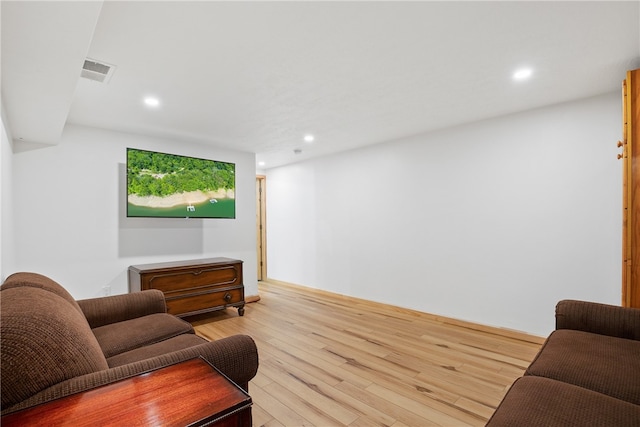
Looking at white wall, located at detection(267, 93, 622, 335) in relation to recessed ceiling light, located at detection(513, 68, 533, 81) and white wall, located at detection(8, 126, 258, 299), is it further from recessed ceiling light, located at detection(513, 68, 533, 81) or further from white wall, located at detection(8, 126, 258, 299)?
white wall, located at detection(8, 126, 258, 299)

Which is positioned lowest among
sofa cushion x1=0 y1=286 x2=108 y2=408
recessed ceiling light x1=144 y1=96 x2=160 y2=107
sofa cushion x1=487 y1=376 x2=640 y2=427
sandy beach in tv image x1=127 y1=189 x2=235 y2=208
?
sofa cushion x1=487 y1=376 x2=640 y2=427

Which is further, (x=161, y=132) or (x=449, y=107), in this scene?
(x=161, y=132)

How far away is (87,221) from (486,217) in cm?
439

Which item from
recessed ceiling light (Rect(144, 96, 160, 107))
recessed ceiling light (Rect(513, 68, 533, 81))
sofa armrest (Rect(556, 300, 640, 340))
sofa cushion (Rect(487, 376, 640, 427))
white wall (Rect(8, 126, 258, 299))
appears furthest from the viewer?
white wall (Rect(8, 126, 258, 299))

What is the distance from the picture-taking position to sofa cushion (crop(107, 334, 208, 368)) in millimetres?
1642

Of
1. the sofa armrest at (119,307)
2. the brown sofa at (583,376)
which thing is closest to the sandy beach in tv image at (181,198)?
the sofa armrest at (119,307)

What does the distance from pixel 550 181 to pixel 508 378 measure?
6.27 feet

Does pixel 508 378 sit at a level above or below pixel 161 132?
below

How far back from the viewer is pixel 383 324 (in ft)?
12.0

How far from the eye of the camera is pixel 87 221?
3340 millimetres

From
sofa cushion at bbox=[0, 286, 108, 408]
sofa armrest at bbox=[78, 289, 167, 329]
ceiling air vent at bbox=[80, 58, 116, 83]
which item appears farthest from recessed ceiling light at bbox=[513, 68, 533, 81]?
sofa armrest at bbox=[78, 289, 167, 329]

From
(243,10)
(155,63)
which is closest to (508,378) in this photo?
(243,10)

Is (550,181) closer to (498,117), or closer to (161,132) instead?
(498,117)

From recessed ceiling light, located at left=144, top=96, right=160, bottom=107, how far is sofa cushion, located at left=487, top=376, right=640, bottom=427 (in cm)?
315
